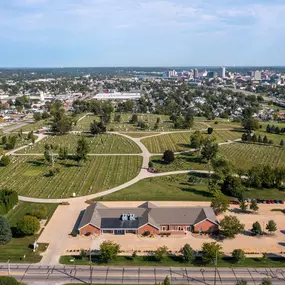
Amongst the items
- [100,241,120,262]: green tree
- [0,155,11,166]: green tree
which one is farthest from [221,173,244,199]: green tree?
[0,155,11,166]: green tree

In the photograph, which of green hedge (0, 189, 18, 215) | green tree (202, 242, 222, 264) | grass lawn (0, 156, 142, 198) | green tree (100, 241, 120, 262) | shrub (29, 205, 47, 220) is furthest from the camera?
grass lawn (0, 156, 142, 198)

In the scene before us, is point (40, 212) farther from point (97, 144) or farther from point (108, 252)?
point (97, 144)

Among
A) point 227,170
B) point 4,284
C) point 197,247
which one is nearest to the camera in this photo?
point 4,284

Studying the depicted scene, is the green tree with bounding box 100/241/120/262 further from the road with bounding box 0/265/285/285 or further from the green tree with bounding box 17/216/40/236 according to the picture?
the green tree with bounding box 17/216/40/236

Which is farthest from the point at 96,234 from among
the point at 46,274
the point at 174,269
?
→ the point at 174,269

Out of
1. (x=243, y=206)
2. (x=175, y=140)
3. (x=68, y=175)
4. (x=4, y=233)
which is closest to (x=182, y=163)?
(x=175, y=140)

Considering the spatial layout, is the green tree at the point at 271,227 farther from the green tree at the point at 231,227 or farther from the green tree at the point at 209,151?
the green tree at the point at 209,151

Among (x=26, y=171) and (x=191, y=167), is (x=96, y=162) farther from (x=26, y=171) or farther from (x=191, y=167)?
(x=191, y=167)
